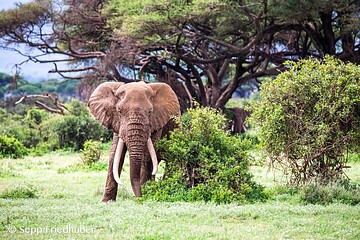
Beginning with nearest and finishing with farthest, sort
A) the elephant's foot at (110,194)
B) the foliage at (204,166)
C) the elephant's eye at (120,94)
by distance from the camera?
the foliage at (204,166), the elephant's foot at (110,194), the elephant's eye at (120,94)

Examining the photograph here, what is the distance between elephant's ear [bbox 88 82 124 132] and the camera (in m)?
11.7

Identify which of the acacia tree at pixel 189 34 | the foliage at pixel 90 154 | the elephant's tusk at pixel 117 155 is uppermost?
the acacia tree at pixel 189 34

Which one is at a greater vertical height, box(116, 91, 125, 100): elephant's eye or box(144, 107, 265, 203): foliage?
box(116, 91, 125, 100): elephant's eye

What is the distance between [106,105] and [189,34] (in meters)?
15.7

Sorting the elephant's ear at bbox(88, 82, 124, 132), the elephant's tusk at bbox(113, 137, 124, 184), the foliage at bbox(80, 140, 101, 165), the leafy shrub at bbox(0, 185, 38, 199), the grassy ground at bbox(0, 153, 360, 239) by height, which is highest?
the elephant's ear at bbox(88, 82, 124, 132)

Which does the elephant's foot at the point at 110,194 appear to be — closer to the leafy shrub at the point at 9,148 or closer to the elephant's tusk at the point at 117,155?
the elephant's tusk at the point at 117,155

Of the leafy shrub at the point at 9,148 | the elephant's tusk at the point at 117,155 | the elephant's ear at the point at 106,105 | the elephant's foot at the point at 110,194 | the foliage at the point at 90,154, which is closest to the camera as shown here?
the elephant's tusk at the point at 117,155

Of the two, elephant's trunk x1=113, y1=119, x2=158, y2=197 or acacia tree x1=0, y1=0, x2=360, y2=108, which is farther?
acacia tree x1=0, y1=0, x2=360, y2=108

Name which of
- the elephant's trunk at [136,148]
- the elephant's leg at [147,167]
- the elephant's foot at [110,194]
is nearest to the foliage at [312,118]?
the elephant's leg at [147,167]

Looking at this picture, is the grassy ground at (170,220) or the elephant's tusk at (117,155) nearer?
the grassy ground at (170,220)

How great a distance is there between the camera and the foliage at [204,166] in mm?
10867

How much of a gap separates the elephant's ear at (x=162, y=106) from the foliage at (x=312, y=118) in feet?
4.96

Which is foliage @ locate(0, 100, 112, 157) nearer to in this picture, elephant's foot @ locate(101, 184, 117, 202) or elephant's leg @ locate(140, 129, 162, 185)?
elephant's leg @ locate(140, 129, 162, 185)

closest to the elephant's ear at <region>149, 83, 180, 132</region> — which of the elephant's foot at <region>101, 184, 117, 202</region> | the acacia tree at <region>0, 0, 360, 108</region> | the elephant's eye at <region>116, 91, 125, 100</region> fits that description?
the elephant's eye at <region>116, 91, 125, 100</region>
